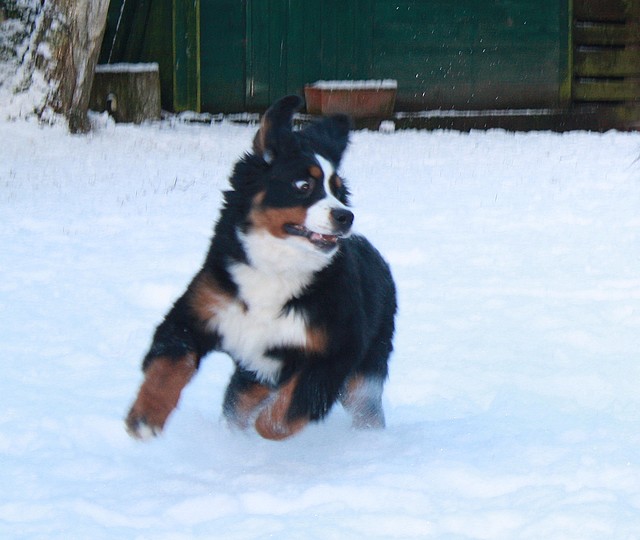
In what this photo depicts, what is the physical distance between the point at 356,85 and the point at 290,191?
8396mm

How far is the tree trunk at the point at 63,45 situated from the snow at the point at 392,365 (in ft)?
1.12

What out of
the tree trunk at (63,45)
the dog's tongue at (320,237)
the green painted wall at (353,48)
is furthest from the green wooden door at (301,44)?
the dog's tongue at (320,237)

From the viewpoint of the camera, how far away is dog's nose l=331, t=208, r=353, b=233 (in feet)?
11.6

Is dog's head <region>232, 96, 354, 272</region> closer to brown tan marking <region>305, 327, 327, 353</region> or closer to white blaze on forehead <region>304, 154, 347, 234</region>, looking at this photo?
white blaze on forehead <region>304, 154, 347, 234</region>

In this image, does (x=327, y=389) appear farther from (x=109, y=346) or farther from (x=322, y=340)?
(x=109, y=346)

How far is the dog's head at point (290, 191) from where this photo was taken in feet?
11.8

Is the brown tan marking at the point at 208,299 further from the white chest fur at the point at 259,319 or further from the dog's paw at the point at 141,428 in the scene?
the dog's paw at the point at 141,428

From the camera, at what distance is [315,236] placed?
361 centimetres

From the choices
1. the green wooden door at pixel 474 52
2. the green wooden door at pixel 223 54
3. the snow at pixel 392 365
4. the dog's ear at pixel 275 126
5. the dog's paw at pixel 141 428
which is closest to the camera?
the snow at pixel 392 365

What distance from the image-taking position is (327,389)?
360 cm

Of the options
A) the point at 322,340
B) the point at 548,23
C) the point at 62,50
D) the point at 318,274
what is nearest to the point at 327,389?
the point at 322,340

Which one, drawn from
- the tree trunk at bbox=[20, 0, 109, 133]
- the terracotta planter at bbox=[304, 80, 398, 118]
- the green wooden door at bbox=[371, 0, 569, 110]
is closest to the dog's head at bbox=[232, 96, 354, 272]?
the tree trunk at bbox=[20, 0, 109, 133]

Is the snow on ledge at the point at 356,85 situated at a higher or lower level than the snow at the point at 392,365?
higher

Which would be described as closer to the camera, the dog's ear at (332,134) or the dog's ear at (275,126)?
the dog's ear at (275,126)
